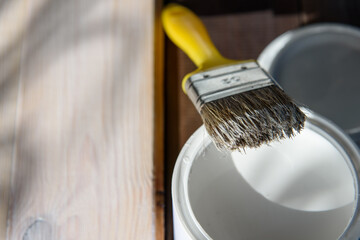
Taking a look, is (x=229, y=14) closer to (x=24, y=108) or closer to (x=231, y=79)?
(x=231, y=79)

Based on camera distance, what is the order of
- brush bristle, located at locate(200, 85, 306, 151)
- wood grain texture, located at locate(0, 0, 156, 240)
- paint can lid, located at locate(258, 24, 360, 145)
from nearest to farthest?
1. brush bristle, located at locate(200, 85, 306, 151)
2. wood grain texture, located at locate(0, 0, 156, 240)
3. paint can lid, located at locate(258, 24, 360, 145)

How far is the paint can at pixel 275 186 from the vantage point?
521mm

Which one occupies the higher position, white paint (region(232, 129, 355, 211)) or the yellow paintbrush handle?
the yellow paintbrush handle

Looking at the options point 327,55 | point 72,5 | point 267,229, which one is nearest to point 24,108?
point 72,5

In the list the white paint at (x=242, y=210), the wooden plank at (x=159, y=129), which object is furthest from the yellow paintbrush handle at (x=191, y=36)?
the white paint at (x=242, y=210)

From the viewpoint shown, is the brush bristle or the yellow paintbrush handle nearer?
the brush bristle

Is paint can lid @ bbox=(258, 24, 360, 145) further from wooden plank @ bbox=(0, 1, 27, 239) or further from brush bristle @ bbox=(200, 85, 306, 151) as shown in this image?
wooden plank @ bbox=(0, 1, 27, 239)

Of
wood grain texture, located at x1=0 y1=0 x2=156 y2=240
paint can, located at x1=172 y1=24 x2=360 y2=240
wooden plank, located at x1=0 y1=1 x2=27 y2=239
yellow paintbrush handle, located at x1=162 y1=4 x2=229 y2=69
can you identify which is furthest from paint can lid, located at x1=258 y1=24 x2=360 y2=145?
wooden plank, located at x1=0 y1=1 x2=27 y2=239

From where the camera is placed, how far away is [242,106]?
0.52 metres

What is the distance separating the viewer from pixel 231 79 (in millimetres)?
550

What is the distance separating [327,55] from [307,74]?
0.06m

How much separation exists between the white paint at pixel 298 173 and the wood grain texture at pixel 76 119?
160 millimetres

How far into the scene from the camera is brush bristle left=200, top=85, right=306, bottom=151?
501 millimetres

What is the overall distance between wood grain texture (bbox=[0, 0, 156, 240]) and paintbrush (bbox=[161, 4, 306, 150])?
154 millimetres
